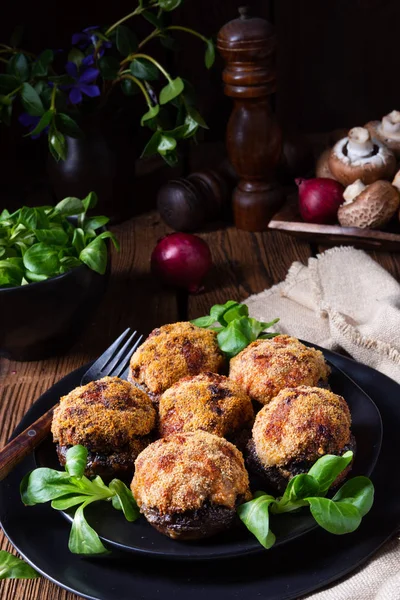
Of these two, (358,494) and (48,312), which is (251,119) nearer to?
(48,312)

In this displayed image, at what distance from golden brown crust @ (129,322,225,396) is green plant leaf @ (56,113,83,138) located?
0.71 m

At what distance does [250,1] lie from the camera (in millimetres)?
2180

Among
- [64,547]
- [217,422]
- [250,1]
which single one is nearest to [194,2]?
[250,1]

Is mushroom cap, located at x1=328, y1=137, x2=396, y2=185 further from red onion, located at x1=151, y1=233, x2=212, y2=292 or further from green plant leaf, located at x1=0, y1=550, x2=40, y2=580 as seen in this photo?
green plant leaf, located at x1=0, y1=550, x2=40, y2=580

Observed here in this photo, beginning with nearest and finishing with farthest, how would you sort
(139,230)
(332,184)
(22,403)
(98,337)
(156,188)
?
(22,403), (98,337), (332,184), (139,230), (156,188)

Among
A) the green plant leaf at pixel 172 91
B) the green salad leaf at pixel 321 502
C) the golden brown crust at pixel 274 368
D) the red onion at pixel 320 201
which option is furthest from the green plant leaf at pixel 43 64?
the green salad leaf at pixel 321 502

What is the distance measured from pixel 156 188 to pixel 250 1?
1.92 feet

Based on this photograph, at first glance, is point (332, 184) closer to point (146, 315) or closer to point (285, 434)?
point (146, 315)

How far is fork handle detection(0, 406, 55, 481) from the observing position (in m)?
1.02

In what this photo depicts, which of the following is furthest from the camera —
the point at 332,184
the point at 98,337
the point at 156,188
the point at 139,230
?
the point at 156,188

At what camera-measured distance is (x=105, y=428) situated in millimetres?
985

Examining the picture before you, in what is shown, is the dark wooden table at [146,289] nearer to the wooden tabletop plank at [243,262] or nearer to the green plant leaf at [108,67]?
the wooden tabletop plank at [243,262]

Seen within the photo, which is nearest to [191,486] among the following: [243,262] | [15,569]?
[15,569]

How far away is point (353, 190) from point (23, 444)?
103 centimetres
